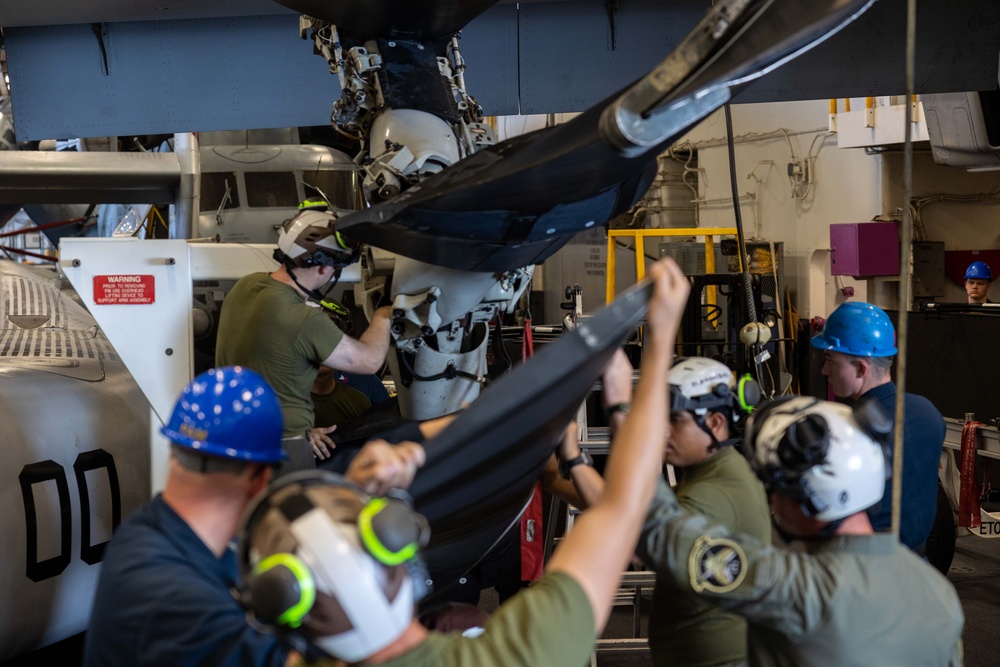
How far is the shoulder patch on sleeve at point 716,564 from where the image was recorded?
2113 millimetres

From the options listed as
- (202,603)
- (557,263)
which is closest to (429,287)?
(202,603)

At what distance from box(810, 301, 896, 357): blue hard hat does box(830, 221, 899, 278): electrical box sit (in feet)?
35.2

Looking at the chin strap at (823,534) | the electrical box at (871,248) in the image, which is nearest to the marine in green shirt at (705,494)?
the chin strap at (823,534)

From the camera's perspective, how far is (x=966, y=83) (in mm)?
6785

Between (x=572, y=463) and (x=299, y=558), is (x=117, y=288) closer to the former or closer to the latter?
(x=572, y=463)

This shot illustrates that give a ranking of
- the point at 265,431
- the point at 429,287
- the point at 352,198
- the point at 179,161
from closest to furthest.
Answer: the point at 265,431 < the point at 429,287 < the point at 179,161 < the point at 352,198

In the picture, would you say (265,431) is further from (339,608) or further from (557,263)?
(557,263)

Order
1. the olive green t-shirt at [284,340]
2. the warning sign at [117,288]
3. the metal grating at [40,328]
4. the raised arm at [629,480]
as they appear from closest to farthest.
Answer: the raised arm at [629,480] → the olive green t-shirt at [284,340] → the warning sign at [117,288] → the metal grating at [40,328]

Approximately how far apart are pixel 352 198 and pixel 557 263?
7157 millimetres

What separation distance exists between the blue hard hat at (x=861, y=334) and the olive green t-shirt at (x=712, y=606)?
5.26 ft

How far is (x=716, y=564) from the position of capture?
2145 millimetres

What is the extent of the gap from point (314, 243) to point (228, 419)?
1938 millimetres

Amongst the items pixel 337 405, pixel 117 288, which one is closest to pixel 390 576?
pixel 117 288

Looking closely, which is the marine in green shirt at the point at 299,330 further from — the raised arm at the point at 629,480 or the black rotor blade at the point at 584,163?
the raised arm at the point at 629,480
